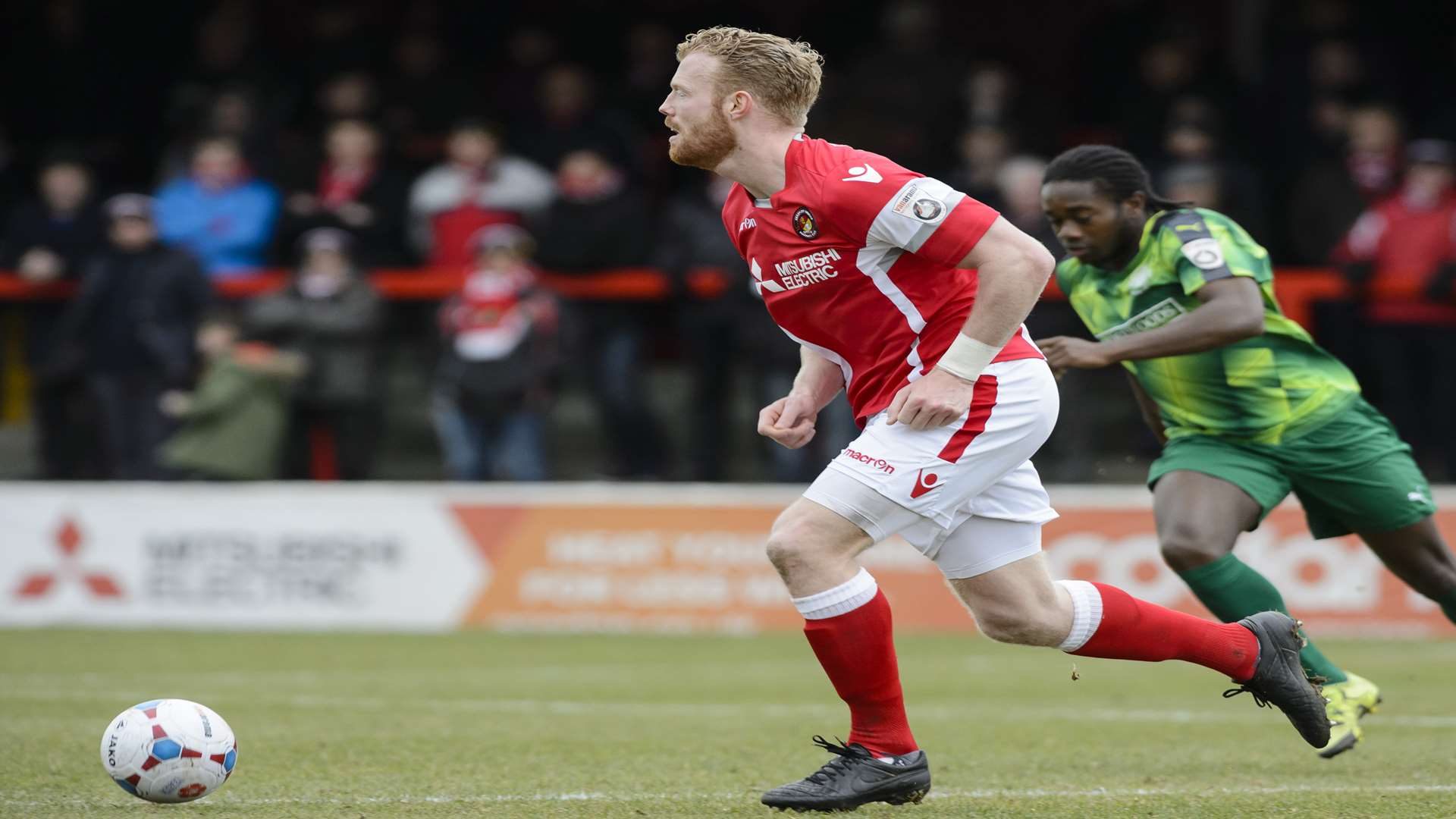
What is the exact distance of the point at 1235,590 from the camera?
19.7ft

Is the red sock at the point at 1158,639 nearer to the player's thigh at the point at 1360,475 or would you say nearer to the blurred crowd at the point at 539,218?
the player's thigh at the point at 1360,475

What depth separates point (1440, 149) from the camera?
488 inches

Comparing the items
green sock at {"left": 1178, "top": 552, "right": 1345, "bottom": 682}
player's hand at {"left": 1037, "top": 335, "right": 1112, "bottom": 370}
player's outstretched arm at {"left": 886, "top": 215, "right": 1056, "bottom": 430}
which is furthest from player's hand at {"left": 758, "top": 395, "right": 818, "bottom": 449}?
green sock at {"left": 1178, "top": 552, "right": 1345, "bottom": 682}

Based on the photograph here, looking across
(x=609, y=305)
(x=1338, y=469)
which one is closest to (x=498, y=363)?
(x=609, y=305)

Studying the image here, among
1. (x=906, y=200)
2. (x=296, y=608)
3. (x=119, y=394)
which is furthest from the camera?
(x=119, y=394)

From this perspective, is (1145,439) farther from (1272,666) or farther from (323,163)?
(1272,666)

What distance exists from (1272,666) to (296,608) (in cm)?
817

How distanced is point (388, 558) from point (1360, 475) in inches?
293

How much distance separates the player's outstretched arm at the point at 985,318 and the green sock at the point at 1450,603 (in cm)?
239

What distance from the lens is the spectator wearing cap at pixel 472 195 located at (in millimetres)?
13070

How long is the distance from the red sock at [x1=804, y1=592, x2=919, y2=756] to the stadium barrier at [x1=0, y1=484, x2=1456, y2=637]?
698cm

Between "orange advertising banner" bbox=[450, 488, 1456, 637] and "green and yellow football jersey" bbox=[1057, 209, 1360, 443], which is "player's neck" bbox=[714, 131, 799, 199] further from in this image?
"orange advertising banner" bbox=[450, 488, 1456, 637]

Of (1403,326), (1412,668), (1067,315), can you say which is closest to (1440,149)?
(1403,326)

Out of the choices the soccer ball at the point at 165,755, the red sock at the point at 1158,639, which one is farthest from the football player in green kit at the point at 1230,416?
the soccer ball at the point at 165,755
